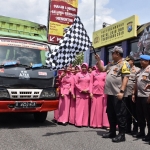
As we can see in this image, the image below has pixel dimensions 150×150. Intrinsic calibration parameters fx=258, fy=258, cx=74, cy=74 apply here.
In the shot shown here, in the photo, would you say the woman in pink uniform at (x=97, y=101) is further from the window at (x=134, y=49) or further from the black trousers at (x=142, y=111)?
the window at (x=134, y=49)

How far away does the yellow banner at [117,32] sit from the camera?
47.8ft

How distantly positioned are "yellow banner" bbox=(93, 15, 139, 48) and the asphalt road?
9.49 m

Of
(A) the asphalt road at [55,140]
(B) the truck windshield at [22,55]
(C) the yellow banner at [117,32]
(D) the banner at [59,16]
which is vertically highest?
(D) the banner at [59,16]

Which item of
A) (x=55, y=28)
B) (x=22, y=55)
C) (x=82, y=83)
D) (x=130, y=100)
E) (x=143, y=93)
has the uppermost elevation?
(x=55, y=28)

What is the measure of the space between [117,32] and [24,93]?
37.4 ft

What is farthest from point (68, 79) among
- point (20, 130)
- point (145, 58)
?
point (145, 58)

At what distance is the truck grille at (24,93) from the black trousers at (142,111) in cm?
234

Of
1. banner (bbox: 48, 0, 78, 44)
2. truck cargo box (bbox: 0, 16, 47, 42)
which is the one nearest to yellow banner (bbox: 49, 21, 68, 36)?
banner (bbox: 48, 0, 78, 44)

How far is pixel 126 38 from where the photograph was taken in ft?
49.8

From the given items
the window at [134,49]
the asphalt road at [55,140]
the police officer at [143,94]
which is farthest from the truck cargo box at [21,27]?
the window at [134,49]

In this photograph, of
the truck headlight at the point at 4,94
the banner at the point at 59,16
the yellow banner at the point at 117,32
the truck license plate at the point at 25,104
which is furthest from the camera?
the banner at the point at 59,16

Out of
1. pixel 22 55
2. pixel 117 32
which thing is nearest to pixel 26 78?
pixel 22 55

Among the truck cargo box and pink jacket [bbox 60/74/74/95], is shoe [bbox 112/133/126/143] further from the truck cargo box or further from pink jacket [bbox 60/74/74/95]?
the truck cargo box

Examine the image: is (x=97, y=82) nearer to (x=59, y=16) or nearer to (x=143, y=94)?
(x=143, y=94)
